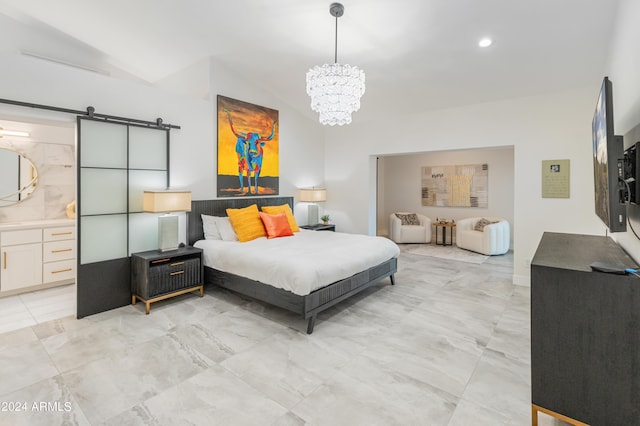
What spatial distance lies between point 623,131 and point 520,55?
1789mm

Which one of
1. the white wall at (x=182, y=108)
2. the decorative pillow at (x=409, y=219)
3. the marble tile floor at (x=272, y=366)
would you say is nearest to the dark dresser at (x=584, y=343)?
the marble tile floor at (x=272, y=366)

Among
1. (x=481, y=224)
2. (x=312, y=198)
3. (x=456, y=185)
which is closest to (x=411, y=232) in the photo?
(x=481, y=224)

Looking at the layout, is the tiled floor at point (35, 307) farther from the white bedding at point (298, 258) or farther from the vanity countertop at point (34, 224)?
the white bedding at point (298, 258)

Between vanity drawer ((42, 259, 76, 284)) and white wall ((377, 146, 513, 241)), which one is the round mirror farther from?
white wall ((377, 146, 513, 241))

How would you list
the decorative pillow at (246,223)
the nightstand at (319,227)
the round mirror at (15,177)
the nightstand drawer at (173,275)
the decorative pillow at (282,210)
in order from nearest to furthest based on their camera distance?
the nightstand drawer at (173,275) < the round mirror at (15,177) < the decorative pillow at (246,223) < the decorative pillow at (282,210) < the nightstand at (319,227)

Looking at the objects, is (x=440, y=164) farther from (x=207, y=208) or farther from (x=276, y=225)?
(x=207, y=208)

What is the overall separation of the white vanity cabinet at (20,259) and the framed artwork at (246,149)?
234 centimetres

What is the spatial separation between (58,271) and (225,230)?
224 centimetres

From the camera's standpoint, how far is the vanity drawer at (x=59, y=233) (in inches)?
163

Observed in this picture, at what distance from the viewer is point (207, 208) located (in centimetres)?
462

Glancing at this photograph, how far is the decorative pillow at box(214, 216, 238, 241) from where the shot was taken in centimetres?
442

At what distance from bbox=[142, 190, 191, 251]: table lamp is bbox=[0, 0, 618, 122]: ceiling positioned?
1.93 meters

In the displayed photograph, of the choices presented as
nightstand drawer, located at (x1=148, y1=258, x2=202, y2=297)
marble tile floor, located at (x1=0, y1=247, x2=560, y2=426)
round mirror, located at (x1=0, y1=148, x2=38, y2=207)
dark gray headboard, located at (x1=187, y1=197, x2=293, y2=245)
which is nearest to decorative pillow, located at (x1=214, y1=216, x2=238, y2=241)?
dark gray headboard, located at (x1=187, y1=197, x2=293, y2=245)

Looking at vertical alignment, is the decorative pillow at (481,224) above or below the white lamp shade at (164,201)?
below
